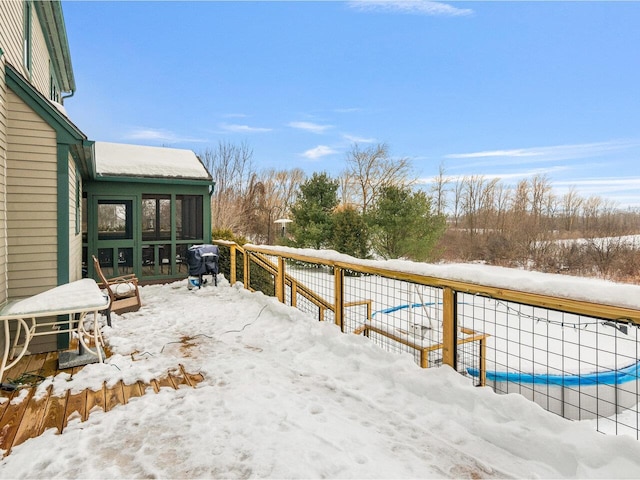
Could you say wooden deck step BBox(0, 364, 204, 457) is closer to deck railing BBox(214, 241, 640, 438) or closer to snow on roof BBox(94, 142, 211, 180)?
deck railing BBox(214, 241, 640, 438)

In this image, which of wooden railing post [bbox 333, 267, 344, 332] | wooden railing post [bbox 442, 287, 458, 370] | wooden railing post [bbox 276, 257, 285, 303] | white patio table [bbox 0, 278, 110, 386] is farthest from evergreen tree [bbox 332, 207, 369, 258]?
wooden railing post [bbox 442, 287, 458, 370]

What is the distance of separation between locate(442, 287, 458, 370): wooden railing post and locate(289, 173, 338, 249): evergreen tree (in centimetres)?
1159

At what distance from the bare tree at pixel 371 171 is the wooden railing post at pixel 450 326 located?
66.8 ft

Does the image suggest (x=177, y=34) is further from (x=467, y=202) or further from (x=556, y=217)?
(x=556, y=217)

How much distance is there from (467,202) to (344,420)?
75.7ft

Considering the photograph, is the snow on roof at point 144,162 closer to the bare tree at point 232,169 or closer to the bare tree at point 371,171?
the bare tree at point 232,169

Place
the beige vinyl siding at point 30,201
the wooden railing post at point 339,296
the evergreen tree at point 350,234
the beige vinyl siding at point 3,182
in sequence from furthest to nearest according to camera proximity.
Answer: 1. the evergreen tree at point 350,234
2. the wooden railing post at point 339,296
3. the beige vinyl siding at point 30,201
4. the beige vinyl siding at point 3,182

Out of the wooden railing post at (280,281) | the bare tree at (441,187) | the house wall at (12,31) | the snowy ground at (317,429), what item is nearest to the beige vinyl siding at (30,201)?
the house wall at (12,31)

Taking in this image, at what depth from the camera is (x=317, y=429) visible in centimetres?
213

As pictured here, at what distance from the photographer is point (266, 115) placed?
2947cm

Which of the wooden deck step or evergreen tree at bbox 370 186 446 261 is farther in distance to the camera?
evergreen tree at bbox 370 186 446 261

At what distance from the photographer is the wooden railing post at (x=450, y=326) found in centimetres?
256

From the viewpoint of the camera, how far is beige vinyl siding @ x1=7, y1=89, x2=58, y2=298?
3.51m

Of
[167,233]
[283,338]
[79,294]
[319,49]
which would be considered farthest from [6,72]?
[319,49]
